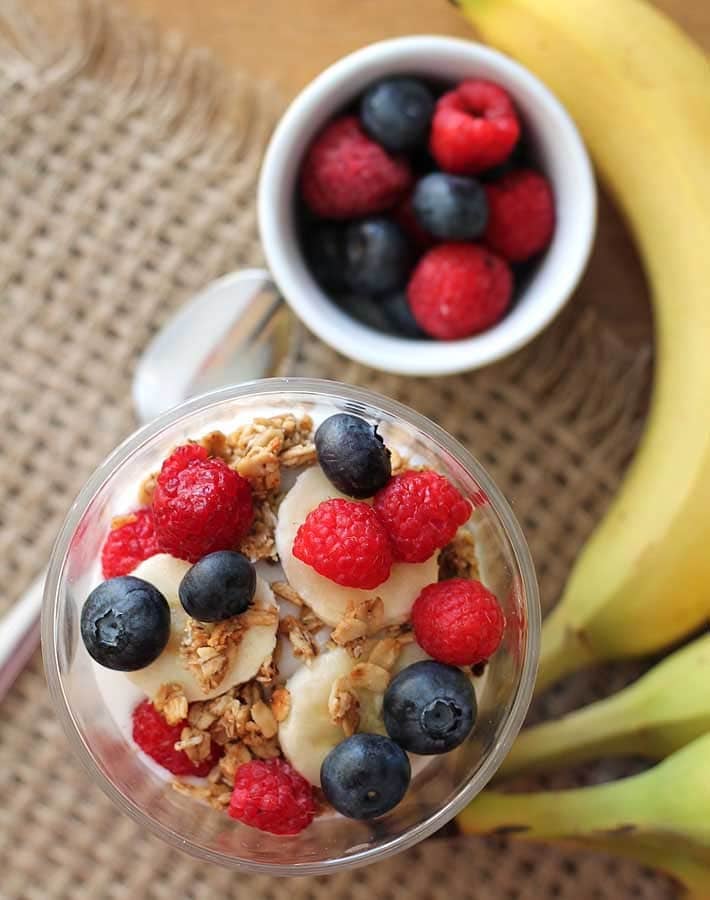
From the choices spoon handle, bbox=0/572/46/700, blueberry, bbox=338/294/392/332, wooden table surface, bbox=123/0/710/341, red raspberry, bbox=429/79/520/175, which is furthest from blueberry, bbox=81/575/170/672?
wooden table surface, bbox=123/0/710/341

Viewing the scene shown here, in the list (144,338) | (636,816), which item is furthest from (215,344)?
(636,816)

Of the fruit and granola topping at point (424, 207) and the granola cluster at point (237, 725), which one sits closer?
the granola cluster at point (237, 725)

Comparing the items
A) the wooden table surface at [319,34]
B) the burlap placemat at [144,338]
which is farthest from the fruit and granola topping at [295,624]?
the wooden table surface at [319,34]

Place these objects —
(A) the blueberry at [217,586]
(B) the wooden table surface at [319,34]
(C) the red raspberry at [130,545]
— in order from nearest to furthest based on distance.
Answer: (A) the blueberry at [217,586] < (C) the red raspberry at [130,545] < (B) the wooden table surface at [319,34]

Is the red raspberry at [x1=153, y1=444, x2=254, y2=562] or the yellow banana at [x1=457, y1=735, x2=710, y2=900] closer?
the red raspberry at [x1=153, y1=444, x2=254, y2=562]

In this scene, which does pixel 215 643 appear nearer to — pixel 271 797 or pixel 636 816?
pixel 271 797

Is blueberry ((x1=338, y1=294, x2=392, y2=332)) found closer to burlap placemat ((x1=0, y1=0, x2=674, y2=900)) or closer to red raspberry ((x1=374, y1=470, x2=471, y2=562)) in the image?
burlap placemat ((x1=0, y1=0, x2=674, y2=900))

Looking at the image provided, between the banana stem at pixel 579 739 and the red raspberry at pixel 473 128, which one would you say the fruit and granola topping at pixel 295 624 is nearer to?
the banana stem at pixel 579 739
